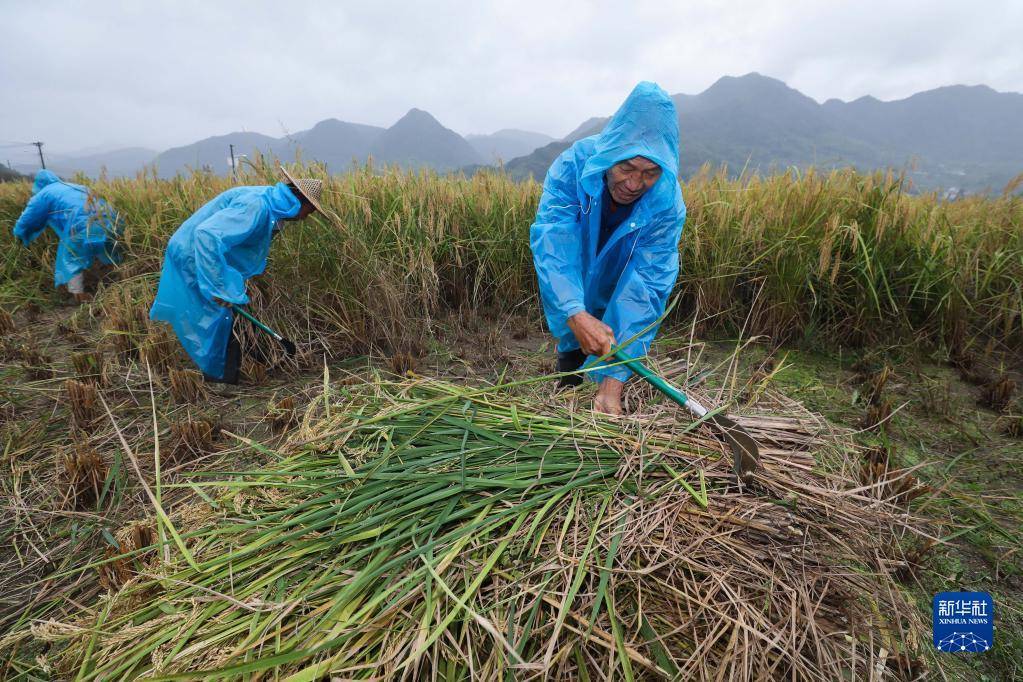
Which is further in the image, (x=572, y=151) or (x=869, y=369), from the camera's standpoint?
(x=869, y=369)

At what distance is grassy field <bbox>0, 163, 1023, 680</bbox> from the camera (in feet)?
2.81

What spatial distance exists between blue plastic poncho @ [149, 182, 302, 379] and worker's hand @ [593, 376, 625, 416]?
2.34m

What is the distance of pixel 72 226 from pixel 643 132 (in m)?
5.42

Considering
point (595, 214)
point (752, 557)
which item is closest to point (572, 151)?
point (595, 214)

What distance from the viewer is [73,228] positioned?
426cm

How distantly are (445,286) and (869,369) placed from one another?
3032mm

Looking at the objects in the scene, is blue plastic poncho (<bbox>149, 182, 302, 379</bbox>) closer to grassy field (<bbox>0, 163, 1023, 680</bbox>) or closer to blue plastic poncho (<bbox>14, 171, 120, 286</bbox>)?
grassy field (<bbox>0, 163, 1023, 680</bbox>)

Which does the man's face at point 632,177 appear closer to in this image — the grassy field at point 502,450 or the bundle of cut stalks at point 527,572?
the grassy field at point 502,450

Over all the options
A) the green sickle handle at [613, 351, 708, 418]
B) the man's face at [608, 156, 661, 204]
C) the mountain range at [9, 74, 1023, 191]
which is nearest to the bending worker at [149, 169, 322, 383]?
the man's face at [608, 156, 661, 204]

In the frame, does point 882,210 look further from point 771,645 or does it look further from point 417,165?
point 417,165

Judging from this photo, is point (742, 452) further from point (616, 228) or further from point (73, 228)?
point (73, 228)

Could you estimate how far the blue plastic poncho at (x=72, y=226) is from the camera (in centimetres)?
398

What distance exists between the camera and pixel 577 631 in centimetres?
79

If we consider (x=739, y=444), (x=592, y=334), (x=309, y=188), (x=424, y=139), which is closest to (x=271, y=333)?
(x=309, y=188)
